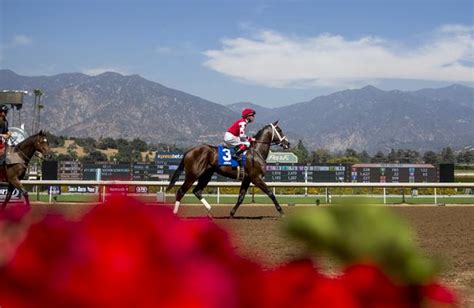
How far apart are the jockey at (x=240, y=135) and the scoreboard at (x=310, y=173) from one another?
14683 millimetres

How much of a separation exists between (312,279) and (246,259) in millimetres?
46

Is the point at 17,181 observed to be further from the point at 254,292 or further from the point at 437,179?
the point at 437,179

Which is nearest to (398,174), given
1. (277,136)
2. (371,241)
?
(277,136)

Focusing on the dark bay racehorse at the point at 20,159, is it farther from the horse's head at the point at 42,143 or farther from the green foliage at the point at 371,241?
the green foliage at the point at 371,241

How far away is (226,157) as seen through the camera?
1237 cm

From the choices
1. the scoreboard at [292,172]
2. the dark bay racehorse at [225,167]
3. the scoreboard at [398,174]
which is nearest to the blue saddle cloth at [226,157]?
the dark bay racehorse at [225,167]

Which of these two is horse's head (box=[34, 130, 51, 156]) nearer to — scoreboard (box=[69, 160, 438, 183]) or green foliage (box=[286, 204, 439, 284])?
green foliage (box=[286, 204, 439, 284])

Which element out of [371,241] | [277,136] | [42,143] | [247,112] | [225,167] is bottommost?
[371,241]

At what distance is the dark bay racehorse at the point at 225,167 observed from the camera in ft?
39.4

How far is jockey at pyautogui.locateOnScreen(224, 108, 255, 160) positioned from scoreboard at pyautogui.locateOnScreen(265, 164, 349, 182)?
48.2ft

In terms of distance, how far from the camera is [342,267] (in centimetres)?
42

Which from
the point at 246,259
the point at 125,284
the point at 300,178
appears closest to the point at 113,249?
the point at 125,284

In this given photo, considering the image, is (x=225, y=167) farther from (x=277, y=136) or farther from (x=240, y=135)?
(x=277, y=136)

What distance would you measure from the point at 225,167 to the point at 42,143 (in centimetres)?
370
